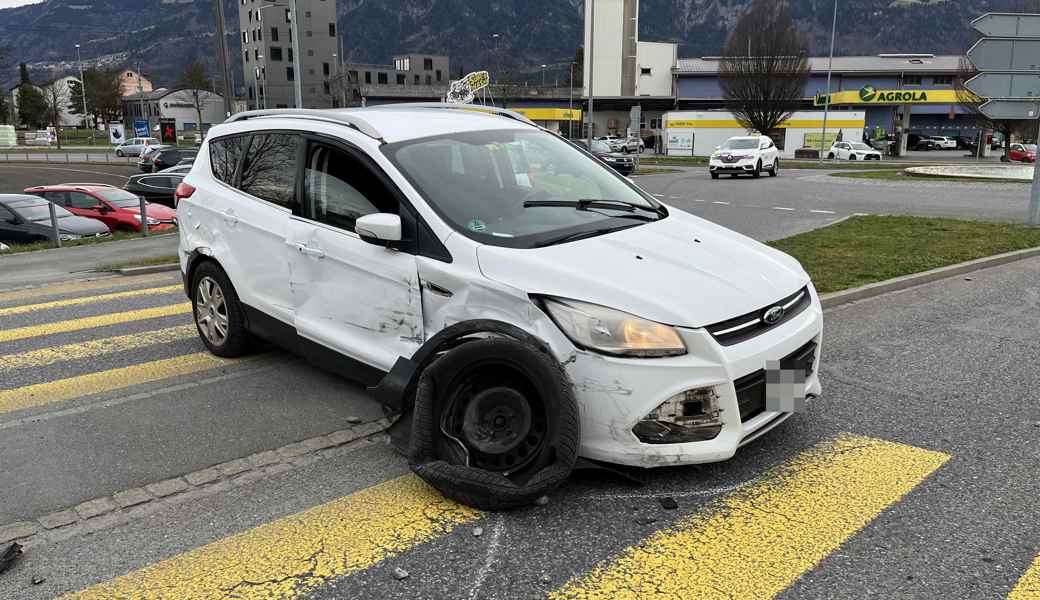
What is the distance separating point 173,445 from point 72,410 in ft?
3.55

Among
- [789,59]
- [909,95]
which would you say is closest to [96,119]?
[789,59]

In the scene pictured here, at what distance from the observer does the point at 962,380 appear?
5270 mm

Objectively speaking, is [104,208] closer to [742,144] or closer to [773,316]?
[773,316]

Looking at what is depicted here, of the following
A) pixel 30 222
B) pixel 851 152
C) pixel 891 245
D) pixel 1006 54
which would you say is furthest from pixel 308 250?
pixel 851 152

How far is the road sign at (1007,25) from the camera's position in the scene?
12.5 m

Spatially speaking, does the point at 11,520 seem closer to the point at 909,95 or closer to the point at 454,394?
the point at 454,394

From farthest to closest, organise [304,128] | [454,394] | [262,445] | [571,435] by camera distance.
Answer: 1. [304,128]
2. [262,445]
3. [454,394]
4. [571,435]

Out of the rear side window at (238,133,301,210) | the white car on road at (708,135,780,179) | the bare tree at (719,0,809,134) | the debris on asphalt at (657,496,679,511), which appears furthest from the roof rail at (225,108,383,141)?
the bare tree at (719,0,809,134)

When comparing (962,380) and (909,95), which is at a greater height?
(909,95)

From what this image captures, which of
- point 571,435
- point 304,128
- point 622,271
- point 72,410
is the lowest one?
point 72,410

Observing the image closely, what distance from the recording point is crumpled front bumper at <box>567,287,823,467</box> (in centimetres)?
337

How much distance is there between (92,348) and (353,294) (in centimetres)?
332

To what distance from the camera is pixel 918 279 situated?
8508mm

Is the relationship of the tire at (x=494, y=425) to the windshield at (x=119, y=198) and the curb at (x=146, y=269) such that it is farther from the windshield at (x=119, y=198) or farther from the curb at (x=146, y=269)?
the windshield at (x=119, y=198)
